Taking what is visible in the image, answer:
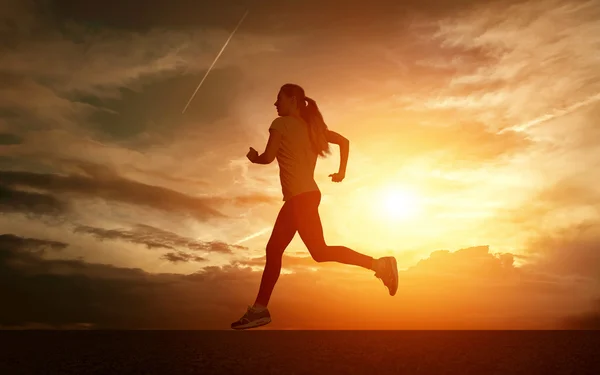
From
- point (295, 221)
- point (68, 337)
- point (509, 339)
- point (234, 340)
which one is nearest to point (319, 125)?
point (295, 221)

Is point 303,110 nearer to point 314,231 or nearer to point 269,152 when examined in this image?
point 269,152

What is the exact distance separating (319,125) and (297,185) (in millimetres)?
963

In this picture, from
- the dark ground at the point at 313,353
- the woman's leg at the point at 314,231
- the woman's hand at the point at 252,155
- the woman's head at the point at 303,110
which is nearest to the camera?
the dark ground at the point at 313,353

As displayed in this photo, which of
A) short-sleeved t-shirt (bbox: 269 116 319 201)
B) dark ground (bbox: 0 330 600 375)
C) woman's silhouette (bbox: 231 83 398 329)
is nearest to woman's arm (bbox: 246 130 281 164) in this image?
woman's silhouette (bbox: 231 83 398 329)

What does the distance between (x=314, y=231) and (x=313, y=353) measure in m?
1.89

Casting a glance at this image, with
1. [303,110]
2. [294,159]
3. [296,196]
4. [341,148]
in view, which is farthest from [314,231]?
[303,110]

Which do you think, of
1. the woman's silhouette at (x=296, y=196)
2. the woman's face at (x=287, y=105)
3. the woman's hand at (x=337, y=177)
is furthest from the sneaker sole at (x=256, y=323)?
the woman's face at (x=287, y=105)

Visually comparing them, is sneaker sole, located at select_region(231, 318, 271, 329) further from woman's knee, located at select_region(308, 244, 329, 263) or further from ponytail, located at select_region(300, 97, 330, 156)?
ponytail, located at select_region(300, 97, 330, 156)

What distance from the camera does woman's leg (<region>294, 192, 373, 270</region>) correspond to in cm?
779

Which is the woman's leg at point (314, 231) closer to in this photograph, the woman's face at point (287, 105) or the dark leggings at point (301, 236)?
the dark leggings at point (301, 236)

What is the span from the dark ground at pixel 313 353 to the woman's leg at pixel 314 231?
3.54 ft

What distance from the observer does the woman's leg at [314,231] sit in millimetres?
7789

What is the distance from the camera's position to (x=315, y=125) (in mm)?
8219

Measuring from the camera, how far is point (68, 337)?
866 centimetres
